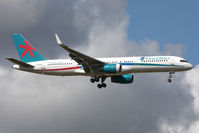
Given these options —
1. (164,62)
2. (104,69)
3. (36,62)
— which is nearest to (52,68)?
(36,62)

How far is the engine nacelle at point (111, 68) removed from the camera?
65.8 meters

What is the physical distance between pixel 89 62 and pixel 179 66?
13566 mm

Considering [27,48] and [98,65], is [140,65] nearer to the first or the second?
[98,65]

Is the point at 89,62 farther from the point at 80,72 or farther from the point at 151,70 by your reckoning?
the point at 151,70

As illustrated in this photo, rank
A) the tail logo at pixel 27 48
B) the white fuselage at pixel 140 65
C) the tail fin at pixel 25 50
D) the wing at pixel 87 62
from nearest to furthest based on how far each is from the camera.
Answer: the white fuselage at pixel 140 65
the wing at pixel 87 62
the tail fin at pixel 25 50
the tail logo at pixel 27 48

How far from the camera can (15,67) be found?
231 ft

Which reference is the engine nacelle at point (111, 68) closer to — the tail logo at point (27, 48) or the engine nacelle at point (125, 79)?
the engine nacelle at point (125, 79)

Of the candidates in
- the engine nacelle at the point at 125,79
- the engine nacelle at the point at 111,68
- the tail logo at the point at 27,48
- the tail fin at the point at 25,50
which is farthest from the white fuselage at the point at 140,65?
the tail logo at the point at 27,48

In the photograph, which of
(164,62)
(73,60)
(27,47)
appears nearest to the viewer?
(164,62)

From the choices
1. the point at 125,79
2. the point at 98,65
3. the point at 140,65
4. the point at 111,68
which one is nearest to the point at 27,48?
the point at 98,65

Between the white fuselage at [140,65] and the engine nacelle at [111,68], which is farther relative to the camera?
the engine nacelle at [111,68]

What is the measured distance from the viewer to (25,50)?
74500mm

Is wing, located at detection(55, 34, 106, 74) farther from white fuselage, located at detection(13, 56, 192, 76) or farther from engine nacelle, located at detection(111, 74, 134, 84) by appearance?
engine nacelle, located at detection(111, 74, 134, 84)

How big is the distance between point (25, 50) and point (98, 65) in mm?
14446
